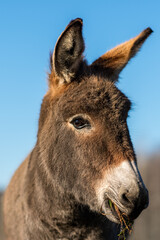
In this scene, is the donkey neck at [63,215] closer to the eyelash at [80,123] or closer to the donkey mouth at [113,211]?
the donkey mouth at [113,211]

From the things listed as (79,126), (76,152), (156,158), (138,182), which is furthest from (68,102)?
(156,158)

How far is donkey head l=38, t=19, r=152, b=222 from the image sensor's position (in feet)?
9.26

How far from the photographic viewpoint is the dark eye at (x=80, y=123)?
3.21 meters

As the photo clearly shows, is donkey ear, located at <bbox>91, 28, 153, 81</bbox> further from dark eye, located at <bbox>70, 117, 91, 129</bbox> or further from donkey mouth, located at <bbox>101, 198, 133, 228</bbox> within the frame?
donkey mouth, located at <bbox>101, 198, 133, 228</bbox>

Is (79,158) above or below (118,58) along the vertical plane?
below

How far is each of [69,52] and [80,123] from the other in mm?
→ 803

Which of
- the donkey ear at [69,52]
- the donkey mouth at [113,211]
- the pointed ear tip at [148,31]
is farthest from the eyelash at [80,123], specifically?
the pointed ear tip at [148,31]

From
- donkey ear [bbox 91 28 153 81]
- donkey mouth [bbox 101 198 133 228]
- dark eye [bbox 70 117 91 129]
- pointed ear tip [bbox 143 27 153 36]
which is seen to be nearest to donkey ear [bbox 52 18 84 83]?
donkey ear [bbox 91 28 153 81]

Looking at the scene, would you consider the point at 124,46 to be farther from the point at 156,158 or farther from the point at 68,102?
the point at 156,158

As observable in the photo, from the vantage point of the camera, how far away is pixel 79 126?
3242 millimetres

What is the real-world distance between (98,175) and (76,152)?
333 mm

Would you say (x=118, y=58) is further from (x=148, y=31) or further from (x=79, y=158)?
(x=79, y=158)

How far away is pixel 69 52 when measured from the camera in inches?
140

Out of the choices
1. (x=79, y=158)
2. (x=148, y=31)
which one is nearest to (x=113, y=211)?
(x=79, y=158)
